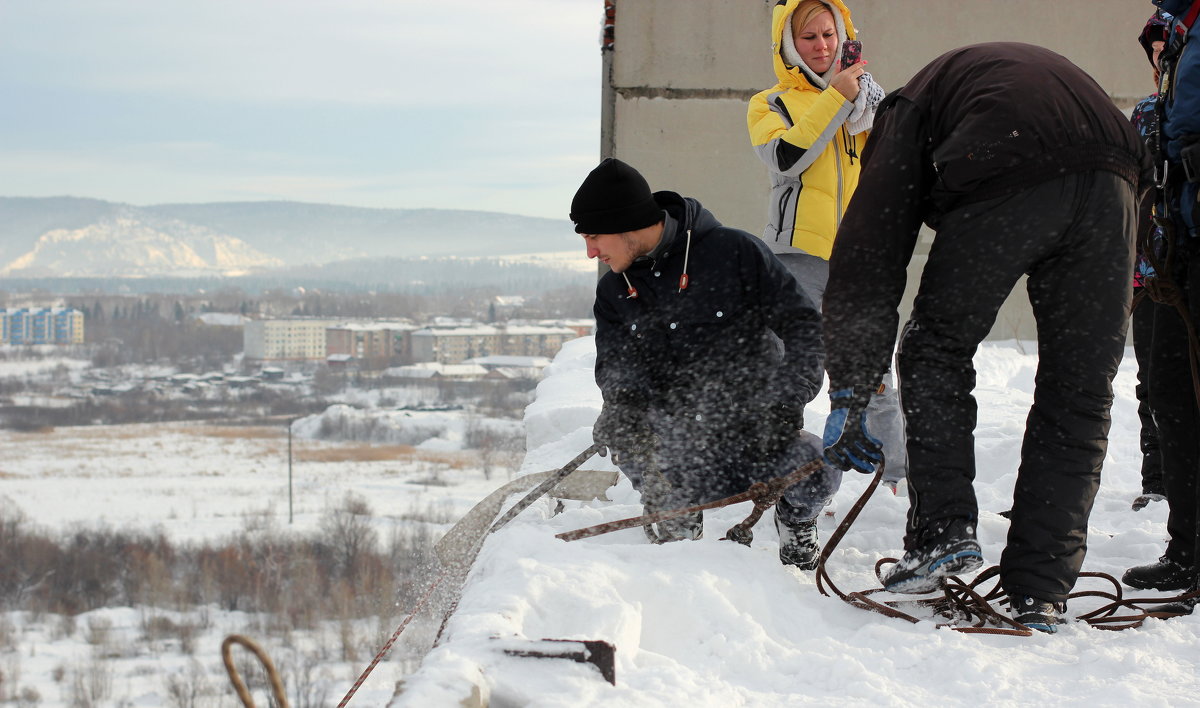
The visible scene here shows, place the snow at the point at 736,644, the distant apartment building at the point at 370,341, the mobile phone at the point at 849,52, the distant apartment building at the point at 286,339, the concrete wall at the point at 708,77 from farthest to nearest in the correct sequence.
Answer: the distant apartment building at the point at 286,339 → the distant apartment building at the point at 370,341 → the concrete wall at the point at 708,77 → the mobile phone at the point at 849,52 → the snow at the point at 736,644

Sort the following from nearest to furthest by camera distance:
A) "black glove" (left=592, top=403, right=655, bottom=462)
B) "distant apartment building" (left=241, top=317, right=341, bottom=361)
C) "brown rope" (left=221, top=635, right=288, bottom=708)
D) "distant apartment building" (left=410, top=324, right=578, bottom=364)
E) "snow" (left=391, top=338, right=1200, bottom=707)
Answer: "brown rope" (left=221, top=635, right=288, bottom=708), "snow" (left=391, top=338, right=1200, bottom=707), "black glove" (left=592, top=403, right=655, bottom=462), "distant apartment building" (left=410, top=324, right=578, bottom=364), "distant apartment building" (left=241, top=317, right=341, bottom=361)

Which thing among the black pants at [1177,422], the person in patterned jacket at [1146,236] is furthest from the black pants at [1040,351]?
the black pants at [1177,422]

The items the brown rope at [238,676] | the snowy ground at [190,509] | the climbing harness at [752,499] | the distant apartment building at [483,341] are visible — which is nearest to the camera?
the brown rope at [238,676]

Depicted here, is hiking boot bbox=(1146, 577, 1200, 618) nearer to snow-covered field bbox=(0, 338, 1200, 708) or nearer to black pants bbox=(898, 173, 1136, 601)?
snow-covered field bbox=(0, 338, 1200, 708)

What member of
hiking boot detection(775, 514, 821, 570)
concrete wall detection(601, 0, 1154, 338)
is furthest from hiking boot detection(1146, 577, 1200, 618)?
concrete wall detection(601, 0, 1154, 338)

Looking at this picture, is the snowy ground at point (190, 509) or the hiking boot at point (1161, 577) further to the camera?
the snowy ground at point (190, 509)

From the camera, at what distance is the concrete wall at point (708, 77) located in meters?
7.62

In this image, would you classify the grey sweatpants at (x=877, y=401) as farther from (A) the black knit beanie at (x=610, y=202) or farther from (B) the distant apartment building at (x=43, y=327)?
(B) the distant apartment building at (x=43, y=327)

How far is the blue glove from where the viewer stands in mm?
2439

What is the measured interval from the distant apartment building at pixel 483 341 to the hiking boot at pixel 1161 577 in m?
87.7

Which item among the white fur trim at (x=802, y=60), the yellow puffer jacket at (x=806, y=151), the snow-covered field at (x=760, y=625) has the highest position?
the white fur trim at (x=802, y=60)

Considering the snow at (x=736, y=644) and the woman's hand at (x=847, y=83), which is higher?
the woman's hand at (x=847, y=83)

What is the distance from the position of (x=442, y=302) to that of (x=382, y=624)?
70291 millimetres

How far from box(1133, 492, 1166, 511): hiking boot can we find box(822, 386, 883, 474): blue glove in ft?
5.57
